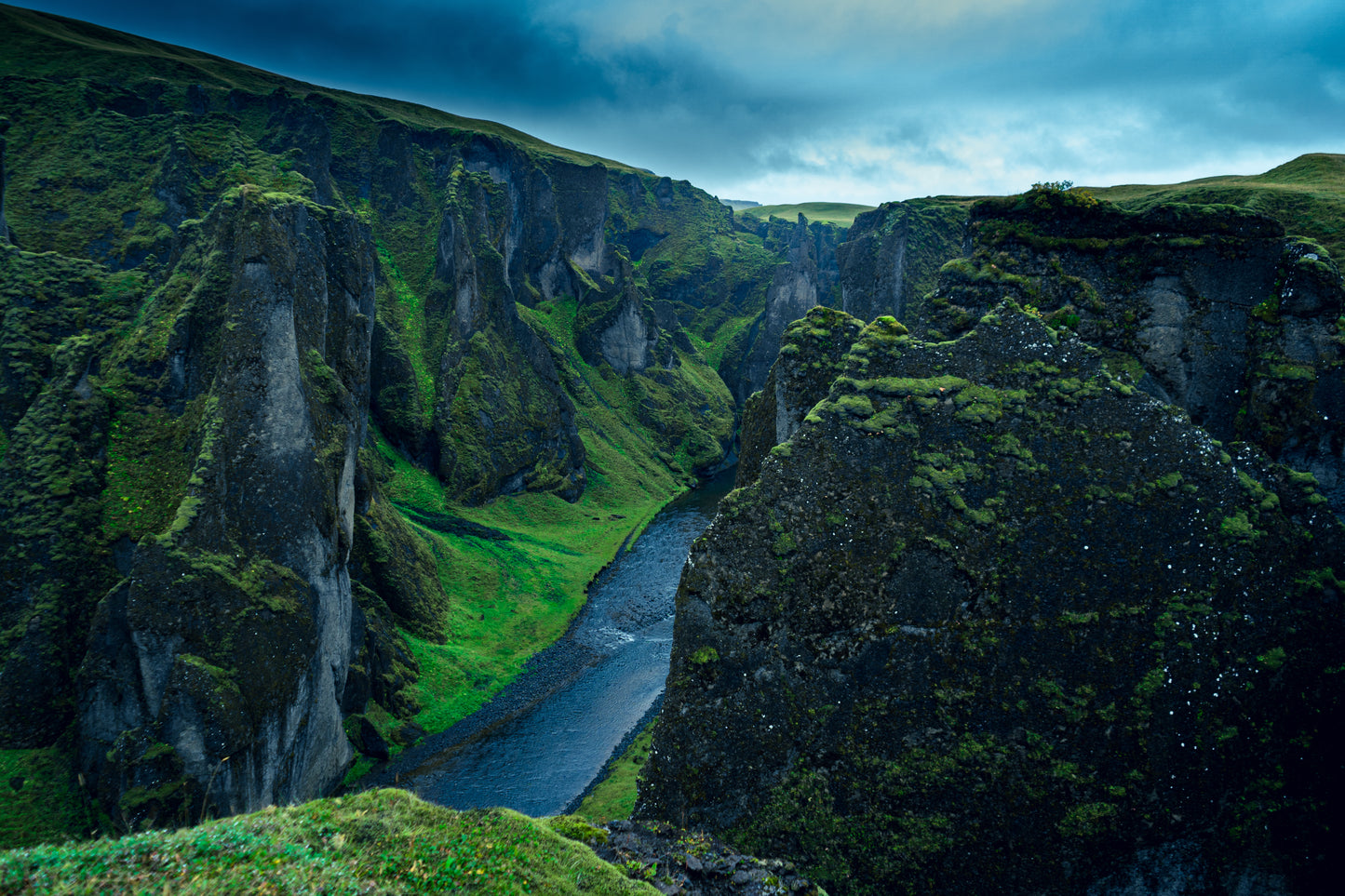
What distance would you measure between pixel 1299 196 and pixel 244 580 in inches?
2518

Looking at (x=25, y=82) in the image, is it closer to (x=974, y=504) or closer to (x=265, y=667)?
(x=265, y=667)

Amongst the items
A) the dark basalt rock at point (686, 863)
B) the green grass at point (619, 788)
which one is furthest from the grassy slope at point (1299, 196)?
the green grass at point (619, 788)

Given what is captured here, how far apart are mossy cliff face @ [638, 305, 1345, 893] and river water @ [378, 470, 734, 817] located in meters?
15.2

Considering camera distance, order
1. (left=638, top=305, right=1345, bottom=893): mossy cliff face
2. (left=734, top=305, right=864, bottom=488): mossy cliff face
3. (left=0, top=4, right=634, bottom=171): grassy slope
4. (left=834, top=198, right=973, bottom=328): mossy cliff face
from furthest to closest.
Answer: (left=834, top=198, right=973, bottom=328): mossy cliff face, (left=0, top=4, right=634, bottom=171): grassy slope, (left=734, top=305, right=864, bottom=488): mossy cliff face, (left=638, top=305, right=1345, bottom=893): mossy cliff face

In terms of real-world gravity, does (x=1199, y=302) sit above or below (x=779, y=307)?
below

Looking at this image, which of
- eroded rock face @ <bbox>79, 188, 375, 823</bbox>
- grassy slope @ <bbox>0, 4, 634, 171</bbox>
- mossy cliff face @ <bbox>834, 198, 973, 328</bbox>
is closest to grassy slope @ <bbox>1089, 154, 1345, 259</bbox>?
mossy cliff face @ <bbox>834, 198, 973, 328</bbox>

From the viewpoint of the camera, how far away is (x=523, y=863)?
11.0 m

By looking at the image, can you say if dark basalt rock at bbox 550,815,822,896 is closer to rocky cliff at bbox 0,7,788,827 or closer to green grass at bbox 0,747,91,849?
rocky cliff at bbox 0,7,788,827

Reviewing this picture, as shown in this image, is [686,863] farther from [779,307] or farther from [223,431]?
[779,307]

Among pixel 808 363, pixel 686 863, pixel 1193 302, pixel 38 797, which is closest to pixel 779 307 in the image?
pixel 808 363

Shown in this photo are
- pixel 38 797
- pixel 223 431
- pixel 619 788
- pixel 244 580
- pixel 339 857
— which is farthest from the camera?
pixel 619 788

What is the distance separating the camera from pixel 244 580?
87.5 feet

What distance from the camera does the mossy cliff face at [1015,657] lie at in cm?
1473

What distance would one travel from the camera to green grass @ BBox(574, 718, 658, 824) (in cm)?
2877
